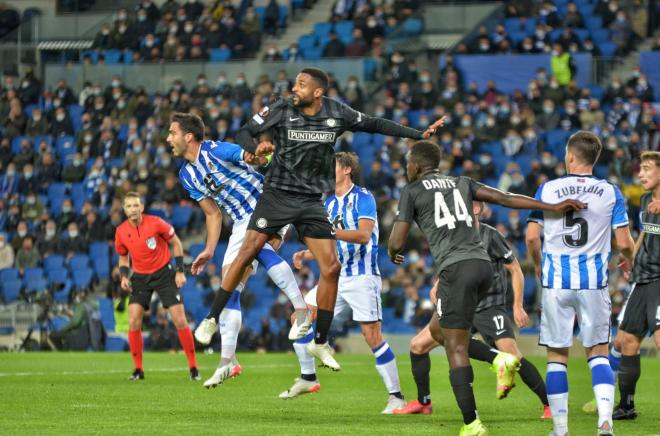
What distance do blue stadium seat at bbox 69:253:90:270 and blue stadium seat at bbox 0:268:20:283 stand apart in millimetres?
1268

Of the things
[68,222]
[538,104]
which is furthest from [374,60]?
[68,222]

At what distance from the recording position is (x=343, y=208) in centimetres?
1316

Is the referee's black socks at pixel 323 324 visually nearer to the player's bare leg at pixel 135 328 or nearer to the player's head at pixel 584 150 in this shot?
the player's head at pixel 584 150

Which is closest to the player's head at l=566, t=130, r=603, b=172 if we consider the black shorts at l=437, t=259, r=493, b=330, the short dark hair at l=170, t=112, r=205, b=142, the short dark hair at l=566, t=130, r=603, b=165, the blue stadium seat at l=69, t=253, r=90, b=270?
the short dark hair at l=566, t=130, r=603, b=165

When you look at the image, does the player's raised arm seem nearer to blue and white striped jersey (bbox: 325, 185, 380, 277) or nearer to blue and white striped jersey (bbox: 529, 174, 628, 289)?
blue and white striped jersey (bbox: 325, 185, 380, 277)

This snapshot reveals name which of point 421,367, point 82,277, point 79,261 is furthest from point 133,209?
point 79,261

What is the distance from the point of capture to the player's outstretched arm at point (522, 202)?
9664mm

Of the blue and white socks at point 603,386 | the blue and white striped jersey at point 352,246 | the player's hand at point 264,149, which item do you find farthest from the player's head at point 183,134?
the blue and white socks at point 603,386

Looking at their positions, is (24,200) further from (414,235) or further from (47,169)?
(414,235)

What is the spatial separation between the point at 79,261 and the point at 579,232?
71.7 ft

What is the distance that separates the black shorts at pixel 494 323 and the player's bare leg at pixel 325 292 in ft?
4.60

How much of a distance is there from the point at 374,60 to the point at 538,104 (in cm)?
503

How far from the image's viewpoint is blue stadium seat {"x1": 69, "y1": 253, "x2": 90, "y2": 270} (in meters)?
30.5

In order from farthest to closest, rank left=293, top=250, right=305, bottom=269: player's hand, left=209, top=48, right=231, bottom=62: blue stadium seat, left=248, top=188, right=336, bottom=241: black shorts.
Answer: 1. left=209, top=48, right=231, bottom=62: blue stadium seat
2. left=293, top=250, right=305, bottom=269: player's hand
3. left=248, top=188, right=336, bottom=241: black shorts
